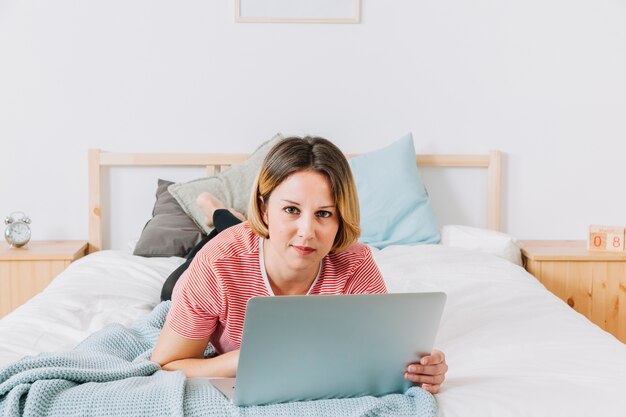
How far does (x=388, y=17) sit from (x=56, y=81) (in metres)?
1.35

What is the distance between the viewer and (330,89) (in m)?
3.14

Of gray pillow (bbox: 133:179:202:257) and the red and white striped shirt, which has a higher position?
the red and white striped shirt

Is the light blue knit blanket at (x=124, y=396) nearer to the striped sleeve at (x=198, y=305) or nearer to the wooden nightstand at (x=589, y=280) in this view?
the striped sleeve at (x=198, y=305)

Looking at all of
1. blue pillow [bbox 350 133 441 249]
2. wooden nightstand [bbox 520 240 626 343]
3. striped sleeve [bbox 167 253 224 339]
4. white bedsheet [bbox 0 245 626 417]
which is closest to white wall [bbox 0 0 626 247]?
blue pillow [bbox 350 133 441 249]

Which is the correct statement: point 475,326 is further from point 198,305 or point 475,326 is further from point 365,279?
point 198,305

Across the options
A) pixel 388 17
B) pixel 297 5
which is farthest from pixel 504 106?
pixel 297 5

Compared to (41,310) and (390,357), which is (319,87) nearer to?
(41,310)

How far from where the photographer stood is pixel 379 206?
298 cm

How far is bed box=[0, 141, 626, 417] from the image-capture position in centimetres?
139

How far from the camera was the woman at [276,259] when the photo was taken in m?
1.43

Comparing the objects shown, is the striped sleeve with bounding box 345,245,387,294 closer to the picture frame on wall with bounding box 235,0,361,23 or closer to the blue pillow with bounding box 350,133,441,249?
the blue pillow with bounding box 350,133,441,249

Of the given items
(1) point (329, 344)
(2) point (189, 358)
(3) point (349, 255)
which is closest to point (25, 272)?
(2) point (189, 358)

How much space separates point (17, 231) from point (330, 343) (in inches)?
79.7

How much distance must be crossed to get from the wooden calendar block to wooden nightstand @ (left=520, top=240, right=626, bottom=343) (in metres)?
0.05
